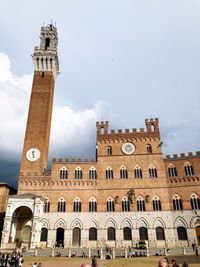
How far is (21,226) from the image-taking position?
33.5 meters

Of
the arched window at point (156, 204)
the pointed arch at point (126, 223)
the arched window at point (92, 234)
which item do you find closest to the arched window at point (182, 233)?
the arched window at point (156, 204)

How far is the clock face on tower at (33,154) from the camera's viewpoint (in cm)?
3712

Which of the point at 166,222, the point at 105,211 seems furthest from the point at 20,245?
the point at 166,222

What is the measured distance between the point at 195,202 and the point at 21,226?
2620 centimetres

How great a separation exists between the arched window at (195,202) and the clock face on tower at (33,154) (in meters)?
25.0

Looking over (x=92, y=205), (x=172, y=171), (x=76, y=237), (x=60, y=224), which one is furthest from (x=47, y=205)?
(x=172, y=171)

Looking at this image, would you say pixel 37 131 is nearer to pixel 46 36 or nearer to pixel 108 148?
pixel 108 148

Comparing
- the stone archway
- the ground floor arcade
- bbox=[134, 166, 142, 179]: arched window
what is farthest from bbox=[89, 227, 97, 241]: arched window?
bbox=[134, 166, 142, 179]: arched window

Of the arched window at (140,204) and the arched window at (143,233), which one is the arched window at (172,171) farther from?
the arched window at (143,233)

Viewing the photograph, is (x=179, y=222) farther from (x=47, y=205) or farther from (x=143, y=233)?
(x=47, y=205)

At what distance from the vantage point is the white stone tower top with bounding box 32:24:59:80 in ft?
148

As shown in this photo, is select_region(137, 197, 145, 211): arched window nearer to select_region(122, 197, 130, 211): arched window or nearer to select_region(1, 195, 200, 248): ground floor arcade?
select_region(1, 195, 200, 248): ground floor arcade

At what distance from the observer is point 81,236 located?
108ft

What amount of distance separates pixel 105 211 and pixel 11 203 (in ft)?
44.8
